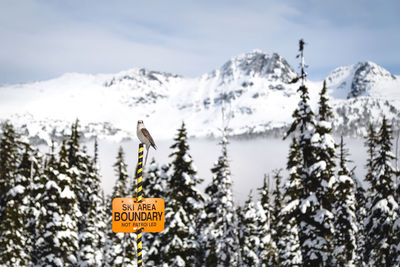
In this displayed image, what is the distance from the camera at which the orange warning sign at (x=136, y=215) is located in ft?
30.0

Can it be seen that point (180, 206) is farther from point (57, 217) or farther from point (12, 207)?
point (12, 207)

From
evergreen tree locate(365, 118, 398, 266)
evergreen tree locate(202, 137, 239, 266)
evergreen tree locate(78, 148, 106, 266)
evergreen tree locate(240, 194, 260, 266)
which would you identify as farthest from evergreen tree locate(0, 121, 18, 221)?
evergreen tree locate(365, 118, 398, 266)

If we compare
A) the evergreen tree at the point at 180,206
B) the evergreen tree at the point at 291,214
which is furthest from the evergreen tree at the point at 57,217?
the evergreen tree at the point at 291,214

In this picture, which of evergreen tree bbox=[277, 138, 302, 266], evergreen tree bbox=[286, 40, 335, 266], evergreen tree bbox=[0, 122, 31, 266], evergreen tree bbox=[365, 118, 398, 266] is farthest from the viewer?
evergreen tree bbox=[0, 122, 31, 266]

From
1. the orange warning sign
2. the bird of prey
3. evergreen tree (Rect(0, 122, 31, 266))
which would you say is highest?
the bird of prey

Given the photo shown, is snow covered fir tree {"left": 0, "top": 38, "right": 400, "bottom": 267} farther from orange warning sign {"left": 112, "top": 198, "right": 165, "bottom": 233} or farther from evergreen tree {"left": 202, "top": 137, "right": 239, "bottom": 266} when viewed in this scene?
orange warning sign {"left": 112, "top": 198, "right": 165, "bottom": 233}

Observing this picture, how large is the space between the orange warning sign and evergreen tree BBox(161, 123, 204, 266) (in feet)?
47.6

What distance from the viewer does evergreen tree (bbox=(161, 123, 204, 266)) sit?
23.5 metres

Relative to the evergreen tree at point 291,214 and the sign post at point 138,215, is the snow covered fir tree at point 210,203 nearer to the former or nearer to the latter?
the evergreen tree at point 291,214

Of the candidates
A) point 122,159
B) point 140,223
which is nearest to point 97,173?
point 122,159

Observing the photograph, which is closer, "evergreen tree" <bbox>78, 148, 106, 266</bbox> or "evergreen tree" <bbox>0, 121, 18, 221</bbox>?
"evergreen tree" <bbox>78, 148, 106, 266</bbox>

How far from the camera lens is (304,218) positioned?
64.2 feet

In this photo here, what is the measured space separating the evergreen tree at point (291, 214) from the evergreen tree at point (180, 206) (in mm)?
6086

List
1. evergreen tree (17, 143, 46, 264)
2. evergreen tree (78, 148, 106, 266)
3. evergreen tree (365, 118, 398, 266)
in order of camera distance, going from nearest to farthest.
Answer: evergreen tree (365, 118, 398, 266)
evergreen tree (17, 143, 46, 264)
evergreen tree (78, 148, 106, 266)
